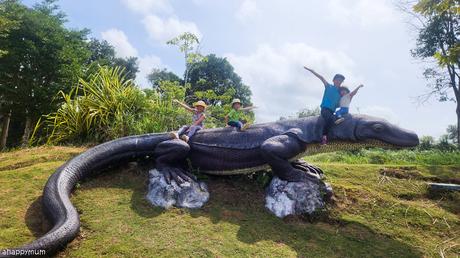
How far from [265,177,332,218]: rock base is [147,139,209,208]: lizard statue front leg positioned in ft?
3.39

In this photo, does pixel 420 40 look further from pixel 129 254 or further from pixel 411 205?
pixel 129 254

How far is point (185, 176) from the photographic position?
6.38m

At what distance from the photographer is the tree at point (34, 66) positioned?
19828 millimetres

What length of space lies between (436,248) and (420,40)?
20191 millimetres

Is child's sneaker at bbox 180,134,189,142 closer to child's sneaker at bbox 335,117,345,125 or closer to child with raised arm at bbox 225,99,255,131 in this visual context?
child with raised arm at bbox 225,99,255,131

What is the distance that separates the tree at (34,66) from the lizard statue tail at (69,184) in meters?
14.8

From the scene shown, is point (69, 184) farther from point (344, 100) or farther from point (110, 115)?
point (344, 100)

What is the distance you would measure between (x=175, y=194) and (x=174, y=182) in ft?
0.78

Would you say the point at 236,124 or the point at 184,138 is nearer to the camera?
the point at 184,138

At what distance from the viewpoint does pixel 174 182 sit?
20.3 feet

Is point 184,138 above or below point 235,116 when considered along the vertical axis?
below

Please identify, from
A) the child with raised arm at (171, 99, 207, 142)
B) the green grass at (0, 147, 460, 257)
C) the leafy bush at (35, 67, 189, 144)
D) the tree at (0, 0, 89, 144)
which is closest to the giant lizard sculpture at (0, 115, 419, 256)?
the child with raised arm at (171, 99, 207, 142)

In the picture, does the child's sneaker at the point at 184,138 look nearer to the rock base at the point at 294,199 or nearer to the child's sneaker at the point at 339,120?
the rock base at the point at 294,199

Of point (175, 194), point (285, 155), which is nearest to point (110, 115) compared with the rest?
A: point (175, 194)
